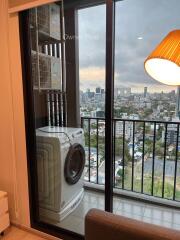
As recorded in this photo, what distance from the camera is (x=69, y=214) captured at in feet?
7.88

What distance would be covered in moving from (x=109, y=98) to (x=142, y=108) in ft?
2.30

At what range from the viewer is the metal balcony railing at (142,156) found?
8.67 feet

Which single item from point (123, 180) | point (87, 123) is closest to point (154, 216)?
point (123, 180)

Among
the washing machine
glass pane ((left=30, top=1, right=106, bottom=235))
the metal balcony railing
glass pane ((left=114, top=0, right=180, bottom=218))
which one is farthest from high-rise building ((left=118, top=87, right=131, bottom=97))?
the washing machine

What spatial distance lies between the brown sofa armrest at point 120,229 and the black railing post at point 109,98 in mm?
652

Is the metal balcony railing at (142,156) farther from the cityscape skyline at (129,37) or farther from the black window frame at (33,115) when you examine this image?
the black window frame at (33,115)

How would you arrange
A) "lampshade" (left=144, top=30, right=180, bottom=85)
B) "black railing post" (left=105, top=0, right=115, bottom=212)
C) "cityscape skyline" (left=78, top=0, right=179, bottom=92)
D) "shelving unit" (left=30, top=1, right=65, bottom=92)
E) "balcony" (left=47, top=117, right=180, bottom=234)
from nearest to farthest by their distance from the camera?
"lampshade" (left=144, top=30, right=180, bottom=85) → "black railing post" (left=105, top=0, right=115, bottom=212) → "cityscape skyline" (left=78, top=0, right=179, bottom=92) → "shelving unit" (left=30, top=1, right=65, bottom=92) → "balcony" (left=47, top=117, right=180, bottom=234)

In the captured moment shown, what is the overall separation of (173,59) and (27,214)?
2145 mm

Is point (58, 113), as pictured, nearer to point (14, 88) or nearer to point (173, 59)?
point (14, 88)

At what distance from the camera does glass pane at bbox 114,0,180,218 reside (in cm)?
190

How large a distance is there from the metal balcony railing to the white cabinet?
45.5 inches

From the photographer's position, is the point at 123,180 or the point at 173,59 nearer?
the point at 173,59

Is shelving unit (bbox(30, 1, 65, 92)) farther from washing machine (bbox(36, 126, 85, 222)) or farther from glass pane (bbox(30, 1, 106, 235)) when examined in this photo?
washing machine (bbox(36, 126, 85, 222))

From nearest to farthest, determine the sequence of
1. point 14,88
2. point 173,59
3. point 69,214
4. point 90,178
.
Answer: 1. point 173,59
2. point 14,88
3. point 69,214
4. point 90,178
